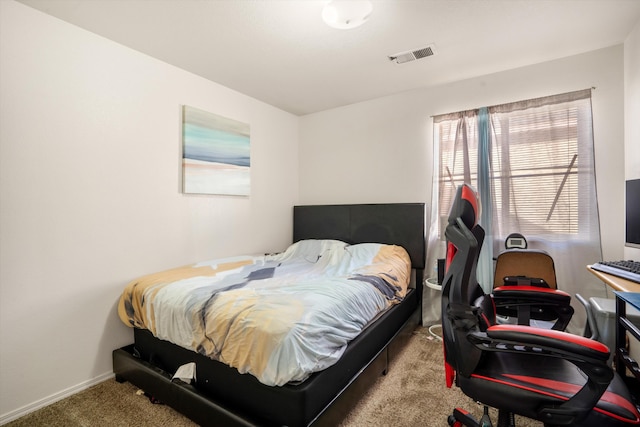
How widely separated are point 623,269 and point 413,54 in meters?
2.09

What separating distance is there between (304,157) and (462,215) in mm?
3106

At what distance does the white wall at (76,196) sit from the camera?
73.7 inches

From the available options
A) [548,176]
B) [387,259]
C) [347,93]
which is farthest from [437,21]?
[387,259]

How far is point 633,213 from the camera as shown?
1.87 m

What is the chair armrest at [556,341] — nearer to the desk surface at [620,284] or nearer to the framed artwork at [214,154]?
the desk surface at [620,284]

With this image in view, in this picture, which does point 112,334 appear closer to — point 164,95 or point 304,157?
point 164,95

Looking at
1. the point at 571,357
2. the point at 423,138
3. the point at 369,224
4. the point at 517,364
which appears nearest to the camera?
the point at 571,357

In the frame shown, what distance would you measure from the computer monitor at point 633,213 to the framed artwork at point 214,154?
10.4 ft

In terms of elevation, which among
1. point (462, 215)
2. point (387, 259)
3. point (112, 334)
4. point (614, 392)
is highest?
point (462, 215)

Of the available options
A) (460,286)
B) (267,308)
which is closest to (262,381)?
(267,308)

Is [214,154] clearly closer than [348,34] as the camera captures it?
No

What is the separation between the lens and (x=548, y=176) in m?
2.64

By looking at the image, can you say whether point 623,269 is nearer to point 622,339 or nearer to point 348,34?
point 622,339

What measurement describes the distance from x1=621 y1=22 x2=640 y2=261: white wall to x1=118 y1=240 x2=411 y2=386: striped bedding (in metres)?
1.82
